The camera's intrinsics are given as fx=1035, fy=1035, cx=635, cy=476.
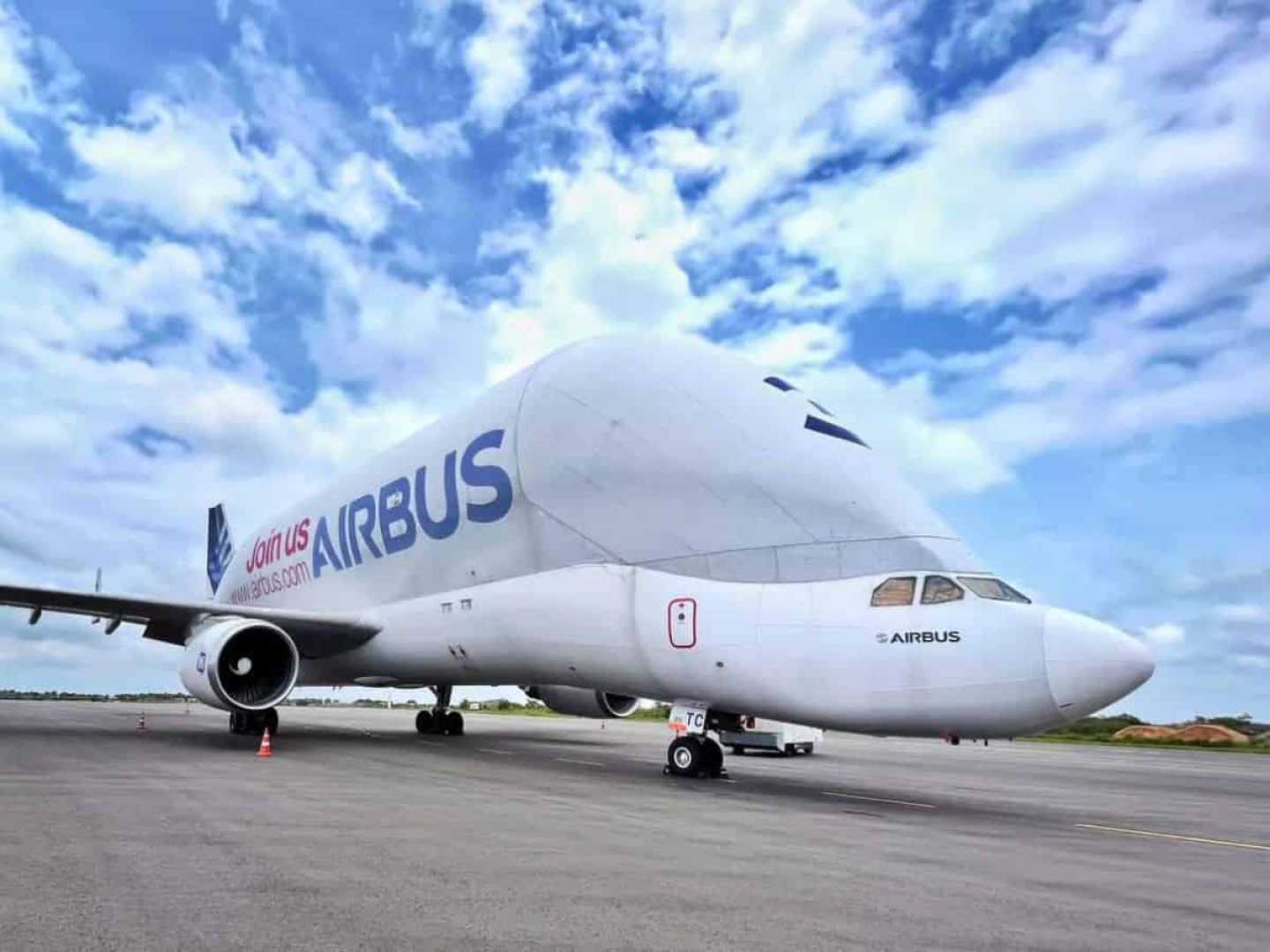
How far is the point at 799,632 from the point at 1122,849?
12.8ft

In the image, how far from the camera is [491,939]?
437 cm

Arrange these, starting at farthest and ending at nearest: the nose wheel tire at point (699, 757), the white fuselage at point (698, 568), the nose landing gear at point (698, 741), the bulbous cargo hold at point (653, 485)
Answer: the nose wheel tire at point (699, 757) < the nose landing gear at point (698, 741) < the bulbous cargo hold at point (653, 485) < the white fuselage at point (698, 568)

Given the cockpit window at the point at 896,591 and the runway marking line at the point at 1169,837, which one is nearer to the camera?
the runway marking line at the point at 1169,837

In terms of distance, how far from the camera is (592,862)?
6.45 meters

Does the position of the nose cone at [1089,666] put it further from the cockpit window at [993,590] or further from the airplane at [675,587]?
the cockpit window at [993,590]

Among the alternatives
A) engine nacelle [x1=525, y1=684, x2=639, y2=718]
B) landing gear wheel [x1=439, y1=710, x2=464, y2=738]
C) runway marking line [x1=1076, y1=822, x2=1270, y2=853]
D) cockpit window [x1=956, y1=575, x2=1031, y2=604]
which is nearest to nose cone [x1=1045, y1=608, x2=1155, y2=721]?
cockpit window [x1=956, y1=575, x2=1031, y2=604]

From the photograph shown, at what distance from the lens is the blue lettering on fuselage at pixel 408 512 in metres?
16.2

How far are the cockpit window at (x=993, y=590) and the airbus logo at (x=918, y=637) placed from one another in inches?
21.4

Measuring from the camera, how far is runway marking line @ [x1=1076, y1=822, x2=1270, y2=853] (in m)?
9.05

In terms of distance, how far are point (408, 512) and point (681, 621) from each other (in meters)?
7.78

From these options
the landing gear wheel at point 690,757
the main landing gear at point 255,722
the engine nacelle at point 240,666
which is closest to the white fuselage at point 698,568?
the landing gear wheel at point 690,757

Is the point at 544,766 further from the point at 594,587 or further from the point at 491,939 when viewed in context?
the point at 491,939

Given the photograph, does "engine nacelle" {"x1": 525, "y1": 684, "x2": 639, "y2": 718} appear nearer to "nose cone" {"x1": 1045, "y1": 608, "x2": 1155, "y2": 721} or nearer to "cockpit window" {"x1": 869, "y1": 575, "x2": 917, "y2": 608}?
"cockpit window" {"x1": 869, "y1": 575, "x2": 917, "y2": 608}

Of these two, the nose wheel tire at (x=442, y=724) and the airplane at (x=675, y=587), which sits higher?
the airplane at (x=675, y=587)
